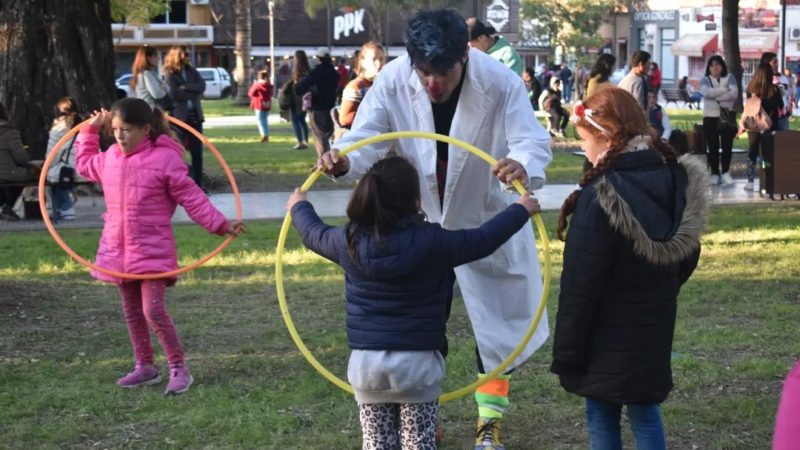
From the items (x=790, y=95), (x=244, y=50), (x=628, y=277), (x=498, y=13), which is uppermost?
(x=244, y=50)

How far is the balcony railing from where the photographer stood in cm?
6938

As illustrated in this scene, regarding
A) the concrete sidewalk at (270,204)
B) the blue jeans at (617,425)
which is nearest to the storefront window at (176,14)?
the concrete sidewalk at (270,204)

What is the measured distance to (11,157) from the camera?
13.5 metres

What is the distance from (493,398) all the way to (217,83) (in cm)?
5331

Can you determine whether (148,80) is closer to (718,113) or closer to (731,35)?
(718,113)

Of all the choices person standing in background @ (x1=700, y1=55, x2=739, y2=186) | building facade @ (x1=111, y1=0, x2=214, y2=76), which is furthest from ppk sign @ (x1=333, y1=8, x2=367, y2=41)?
person standing in background @ (x1=700, y1=55, x2=739, y2=186)

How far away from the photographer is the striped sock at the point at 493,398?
554cm

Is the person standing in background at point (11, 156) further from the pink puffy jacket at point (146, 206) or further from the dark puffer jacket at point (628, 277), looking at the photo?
the dark puffer jacket at point (628, 277)

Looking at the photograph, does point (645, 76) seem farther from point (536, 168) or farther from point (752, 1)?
point (752, 1)

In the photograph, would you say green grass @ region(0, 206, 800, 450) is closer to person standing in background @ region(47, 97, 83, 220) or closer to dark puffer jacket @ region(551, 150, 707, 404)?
dark puffer jacket @ region(551, 150, 707, 404)

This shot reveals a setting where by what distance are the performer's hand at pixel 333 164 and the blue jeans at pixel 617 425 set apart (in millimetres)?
1363

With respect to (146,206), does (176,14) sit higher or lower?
higher

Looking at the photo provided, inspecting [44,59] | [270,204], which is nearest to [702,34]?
[270,204]

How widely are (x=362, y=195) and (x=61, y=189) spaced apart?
10270 mm
